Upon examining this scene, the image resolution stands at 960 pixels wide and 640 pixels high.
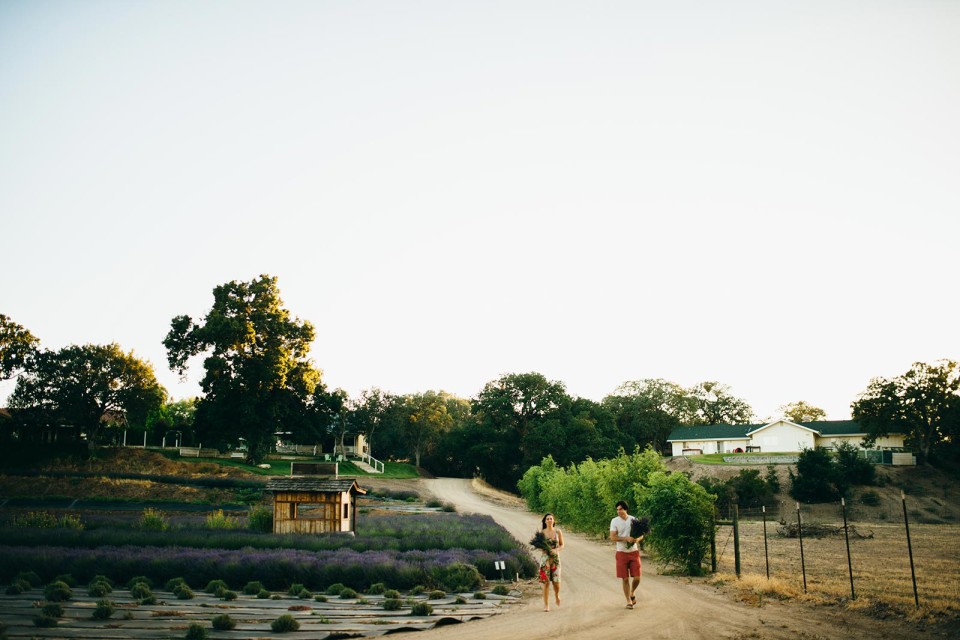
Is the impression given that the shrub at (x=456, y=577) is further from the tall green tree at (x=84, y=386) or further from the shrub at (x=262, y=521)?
the tall green tree at (x=84, y=386)

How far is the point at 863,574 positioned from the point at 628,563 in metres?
8.72

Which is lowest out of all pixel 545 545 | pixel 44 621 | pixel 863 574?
pixel 863 574

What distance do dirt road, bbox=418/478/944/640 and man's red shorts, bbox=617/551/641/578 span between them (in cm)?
67

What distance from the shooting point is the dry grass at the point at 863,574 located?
1282 cm

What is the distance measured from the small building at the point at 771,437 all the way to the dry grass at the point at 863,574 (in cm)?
4808

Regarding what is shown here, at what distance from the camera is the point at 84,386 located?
5981 centimetres

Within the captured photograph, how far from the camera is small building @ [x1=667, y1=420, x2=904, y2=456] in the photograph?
252 ft

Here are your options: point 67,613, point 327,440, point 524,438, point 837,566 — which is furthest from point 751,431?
point 67,613

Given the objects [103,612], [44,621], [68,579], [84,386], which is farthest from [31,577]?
[84,386]

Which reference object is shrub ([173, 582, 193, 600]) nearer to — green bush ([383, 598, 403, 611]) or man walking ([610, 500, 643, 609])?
green bush ([383, 598, 403, 611])

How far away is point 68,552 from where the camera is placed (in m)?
17.6

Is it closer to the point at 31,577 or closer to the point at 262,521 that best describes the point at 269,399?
the point at 262,521

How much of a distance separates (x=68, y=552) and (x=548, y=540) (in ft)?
43.7

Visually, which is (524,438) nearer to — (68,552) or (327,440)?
(327,440)
